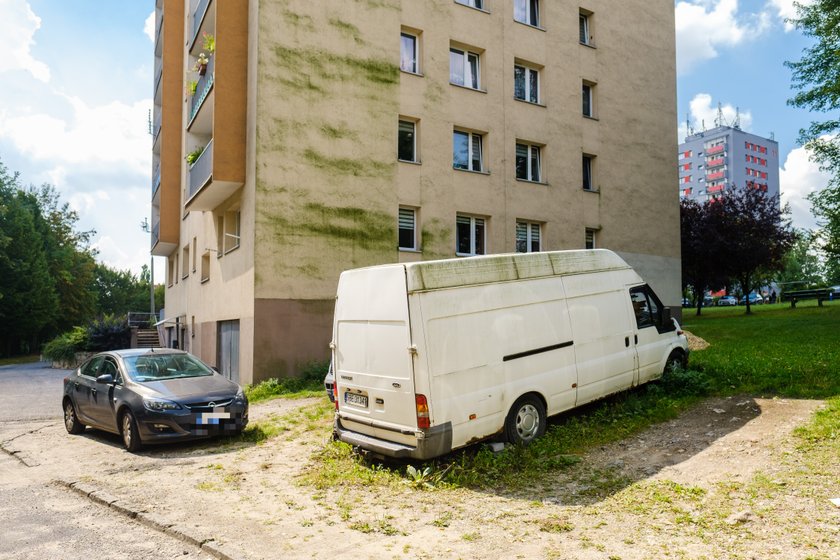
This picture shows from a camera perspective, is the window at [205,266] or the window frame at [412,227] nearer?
the window frame at [412,227]

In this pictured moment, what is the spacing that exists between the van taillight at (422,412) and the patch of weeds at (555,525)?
5.84 feet

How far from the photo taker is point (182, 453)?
966 centimetres

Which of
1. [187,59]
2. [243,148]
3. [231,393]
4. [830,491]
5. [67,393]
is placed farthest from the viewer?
[187,59]

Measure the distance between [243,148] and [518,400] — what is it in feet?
42.1

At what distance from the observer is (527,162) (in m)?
22.6

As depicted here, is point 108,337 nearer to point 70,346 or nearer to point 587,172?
point 70,346

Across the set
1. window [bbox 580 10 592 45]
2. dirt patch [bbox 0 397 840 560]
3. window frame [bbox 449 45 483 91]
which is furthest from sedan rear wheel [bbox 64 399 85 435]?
window [bbox 580 10 592 45]

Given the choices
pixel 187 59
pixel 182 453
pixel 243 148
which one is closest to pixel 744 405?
pixel 182 453

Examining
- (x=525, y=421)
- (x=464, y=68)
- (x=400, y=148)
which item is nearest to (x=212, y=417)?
(x=525, y=421)

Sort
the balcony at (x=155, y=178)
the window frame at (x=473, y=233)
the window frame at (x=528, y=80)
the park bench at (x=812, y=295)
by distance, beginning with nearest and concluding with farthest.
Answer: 1. the window frame at (x=473, y=233)
2. the window frame at (x=528, y=80)
3. the park bench at (x=812, y=295)
4. the balcony at (x=155, y=178)

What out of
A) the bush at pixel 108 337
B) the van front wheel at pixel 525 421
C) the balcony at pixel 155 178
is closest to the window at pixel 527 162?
the van front wheel at pixel 525 421

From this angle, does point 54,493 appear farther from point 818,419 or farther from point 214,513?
point 818,419

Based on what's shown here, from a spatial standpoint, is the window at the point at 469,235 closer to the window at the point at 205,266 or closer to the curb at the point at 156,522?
the window at the point at 205,266

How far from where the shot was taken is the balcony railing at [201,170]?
18359 millimetres
